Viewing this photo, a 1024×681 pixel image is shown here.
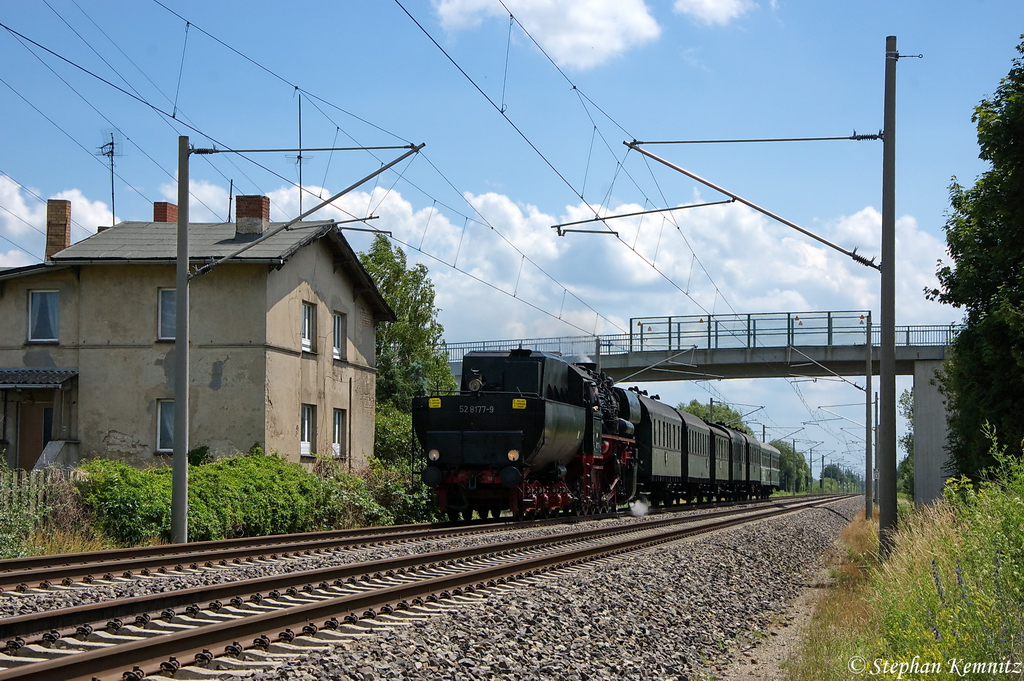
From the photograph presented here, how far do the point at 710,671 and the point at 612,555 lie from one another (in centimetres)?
680

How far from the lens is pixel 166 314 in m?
26.0

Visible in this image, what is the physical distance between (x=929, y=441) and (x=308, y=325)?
22.5 m

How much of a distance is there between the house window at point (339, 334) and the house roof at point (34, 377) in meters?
7.31

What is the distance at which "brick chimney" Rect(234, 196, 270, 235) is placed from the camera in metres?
28.8

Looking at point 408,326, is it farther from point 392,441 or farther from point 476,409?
point 476,409

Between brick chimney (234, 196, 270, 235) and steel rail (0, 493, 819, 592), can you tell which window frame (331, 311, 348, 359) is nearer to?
brick chimney (234, 196, 270, 235)

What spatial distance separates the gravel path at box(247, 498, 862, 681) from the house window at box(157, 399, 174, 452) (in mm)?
14608

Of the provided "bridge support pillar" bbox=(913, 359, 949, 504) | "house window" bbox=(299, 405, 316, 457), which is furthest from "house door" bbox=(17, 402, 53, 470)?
"bridge support pillar" bbox=(913, 359, 949, 504)

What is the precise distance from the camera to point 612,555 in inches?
613

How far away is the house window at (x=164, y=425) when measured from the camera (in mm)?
25375

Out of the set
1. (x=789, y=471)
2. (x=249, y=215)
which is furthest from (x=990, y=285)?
(x=789, y=471)

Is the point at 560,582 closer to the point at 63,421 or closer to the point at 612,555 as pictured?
the point at 612,555

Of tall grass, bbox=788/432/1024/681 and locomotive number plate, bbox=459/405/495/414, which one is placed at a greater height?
locomotive number plate, bbox=459/405/495/414

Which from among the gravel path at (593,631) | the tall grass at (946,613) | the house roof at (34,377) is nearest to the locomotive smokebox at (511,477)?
the gravel path at (593,631)
